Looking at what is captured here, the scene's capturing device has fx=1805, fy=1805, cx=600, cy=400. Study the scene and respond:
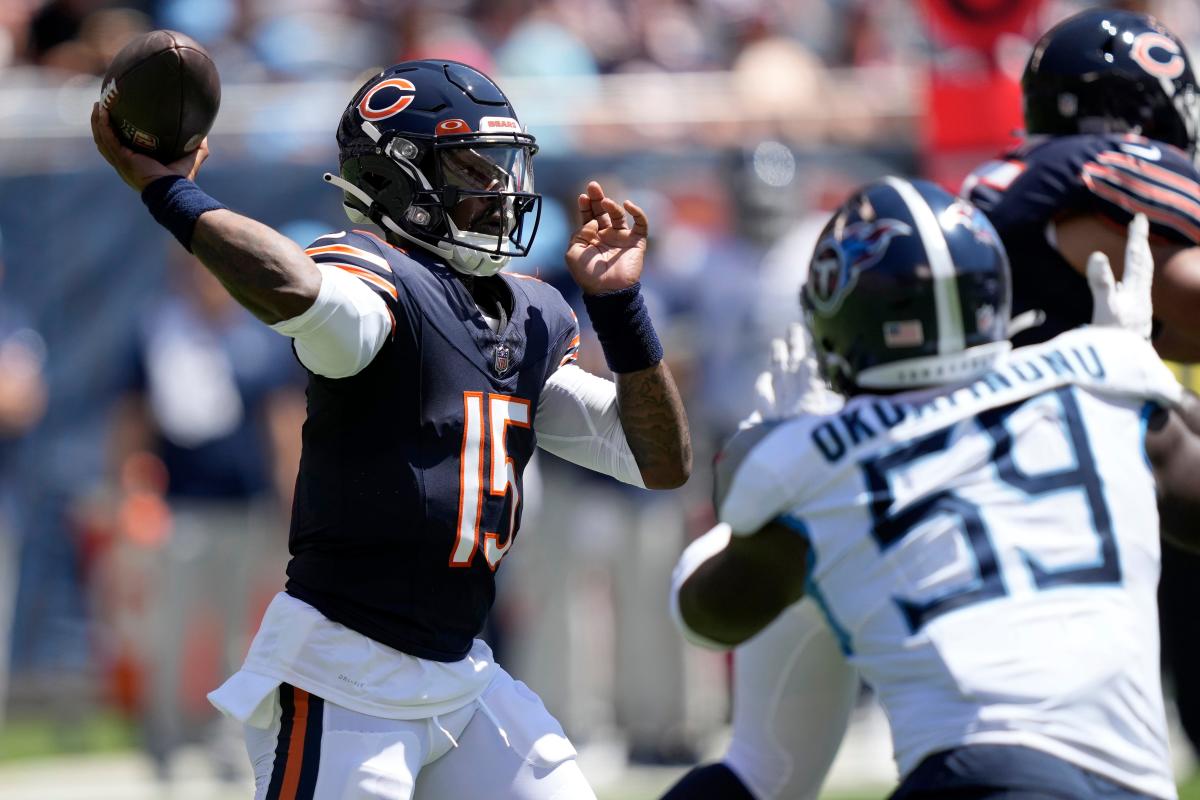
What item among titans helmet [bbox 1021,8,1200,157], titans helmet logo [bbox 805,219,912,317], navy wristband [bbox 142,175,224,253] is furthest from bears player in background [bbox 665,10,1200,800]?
navy wristband [bbox 142,175,224,253]

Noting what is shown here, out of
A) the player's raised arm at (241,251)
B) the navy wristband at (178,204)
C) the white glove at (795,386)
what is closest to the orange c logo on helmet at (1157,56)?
the white glove at (795,386)

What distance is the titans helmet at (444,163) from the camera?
342 centimetres

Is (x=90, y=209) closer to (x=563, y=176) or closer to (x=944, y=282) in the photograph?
(x=563, y=176)

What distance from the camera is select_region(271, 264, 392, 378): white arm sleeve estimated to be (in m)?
2.98

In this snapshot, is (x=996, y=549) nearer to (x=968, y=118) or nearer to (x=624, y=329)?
(x=624, y=329)

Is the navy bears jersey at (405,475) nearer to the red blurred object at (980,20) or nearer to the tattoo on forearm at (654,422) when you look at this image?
the tattoo on forearm at (654,422)

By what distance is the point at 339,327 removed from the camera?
9.85 ft

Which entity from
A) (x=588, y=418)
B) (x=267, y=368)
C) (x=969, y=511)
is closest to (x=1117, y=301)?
(x=969, y=511)

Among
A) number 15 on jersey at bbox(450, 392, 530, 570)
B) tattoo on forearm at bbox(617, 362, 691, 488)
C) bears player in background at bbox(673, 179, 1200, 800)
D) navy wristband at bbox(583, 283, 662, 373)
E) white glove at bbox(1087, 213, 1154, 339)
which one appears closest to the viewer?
bears player in background at bbox(673, 179, 1200, 800)

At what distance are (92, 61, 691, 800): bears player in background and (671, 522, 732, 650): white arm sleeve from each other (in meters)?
0.15

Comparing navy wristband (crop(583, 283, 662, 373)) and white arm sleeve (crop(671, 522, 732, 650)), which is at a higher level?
navy wristband (crop(583, 283, 662, 373))

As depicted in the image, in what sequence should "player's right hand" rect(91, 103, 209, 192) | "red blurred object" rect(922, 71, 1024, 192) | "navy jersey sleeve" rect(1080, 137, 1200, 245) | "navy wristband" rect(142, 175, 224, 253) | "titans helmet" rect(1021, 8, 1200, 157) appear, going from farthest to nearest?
1. "red blurred object" rect(922, 71, 1024, 192)
2. "titans helmet" rect(1021, 8, 1200, 157)
3. "navy jersey sleeve" rect(1080, 137, 1200, 245)
4. "player's right hand" rect(91, 103, 209, 192)
5. "navy wristband" rect(142, 175, 224, 253)

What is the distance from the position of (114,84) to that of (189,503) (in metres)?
4.96

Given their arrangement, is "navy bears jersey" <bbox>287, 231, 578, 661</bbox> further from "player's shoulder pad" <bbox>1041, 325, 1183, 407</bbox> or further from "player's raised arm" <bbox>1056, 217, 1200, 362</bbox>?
"player's raised arm" <bbox>1056, 217, 1200, 362</bbox>
